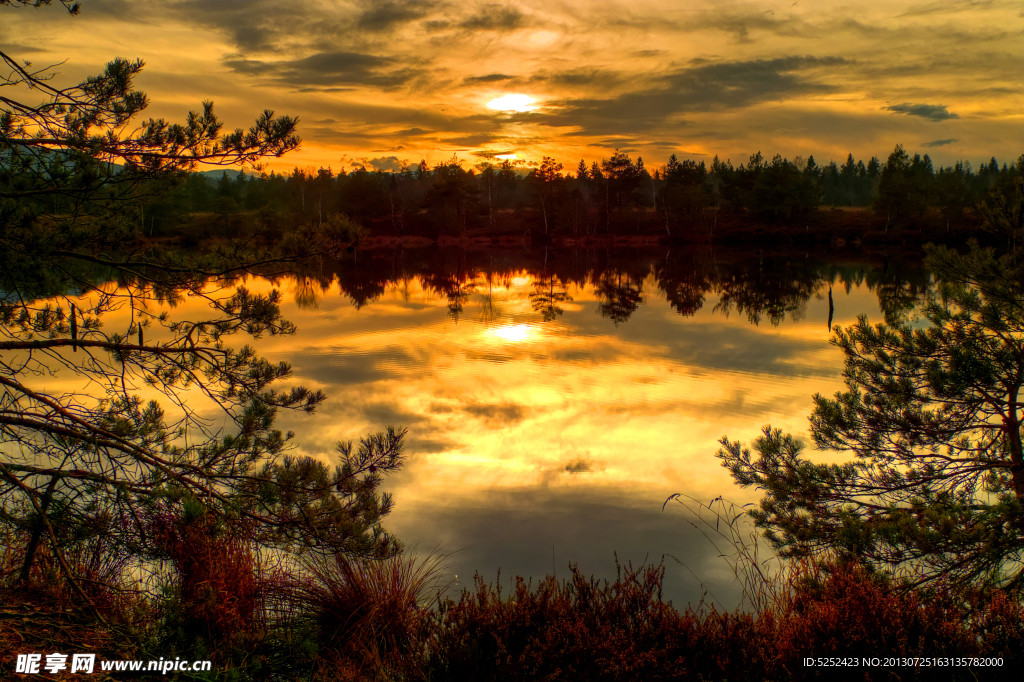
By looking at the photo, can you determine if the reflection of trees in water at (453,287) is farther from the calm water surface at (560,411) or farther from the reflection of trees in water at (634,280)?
the calm water surface at (560,411)

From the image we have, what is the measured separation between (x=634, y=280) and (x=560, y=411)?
83.4 feet

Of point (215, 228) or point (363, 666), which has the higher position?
point (215, 228)

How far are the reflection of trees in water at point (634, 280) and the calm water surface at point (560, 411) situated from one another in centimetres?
93

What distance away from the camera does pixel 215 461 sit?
5.40 meters

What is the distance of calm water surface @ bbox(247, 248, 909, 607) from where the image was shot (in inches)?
284

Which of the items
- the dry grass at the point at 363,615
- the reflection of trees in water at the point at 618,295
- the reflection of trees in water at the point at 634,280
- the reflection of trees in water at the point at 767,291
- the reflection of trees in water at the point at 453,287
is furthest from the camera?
the reflection of trees in water at the point at 453,287

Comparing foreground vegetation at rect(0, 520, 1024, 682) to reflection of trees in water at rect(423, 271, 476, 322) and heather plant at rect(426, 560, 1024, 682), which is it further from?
reflection of trees in water at rect(423, 271, 476, 322)

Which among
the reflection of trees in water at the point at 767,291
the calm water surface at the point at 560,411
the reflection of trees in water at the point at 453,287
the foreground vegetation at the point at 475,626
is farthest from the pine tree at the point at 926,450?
the reflection of trees in water at the point at 453,287

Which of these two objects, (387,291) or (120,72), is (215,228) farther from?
(120,72)

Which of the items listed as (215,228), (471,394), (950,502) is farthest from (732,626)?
(215,228)

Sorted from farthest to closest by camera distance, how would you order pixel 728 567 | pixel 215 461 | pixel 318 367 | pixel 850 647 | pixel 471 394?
1. pixel 318 367
2. pixel 471 394
3. pixel 728 567
4. pixel 215 461
5. pixel 850 647

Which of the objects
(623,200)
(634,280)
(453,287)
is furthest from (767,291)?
(623,200)

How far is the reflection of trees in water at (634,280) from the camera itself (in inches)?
1055

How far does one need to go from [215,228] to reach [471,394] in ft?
201
